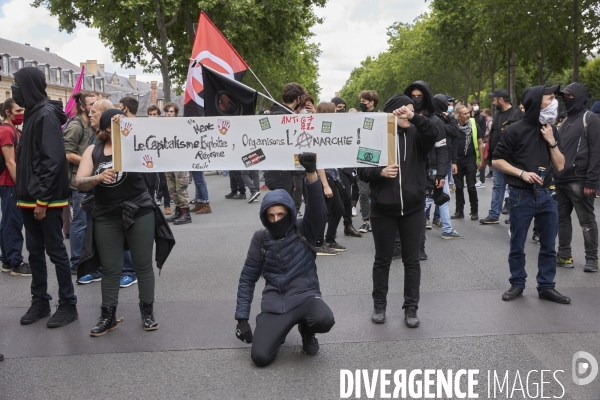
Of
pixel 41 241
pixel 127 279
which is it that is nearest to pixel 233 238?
pixel 127 279

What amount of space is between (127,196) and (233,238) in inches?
177

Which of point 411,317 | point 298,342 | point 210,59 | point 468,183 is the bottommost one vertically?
point 298,342

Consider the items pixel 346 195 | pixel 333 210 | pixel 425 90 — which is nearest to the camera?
pixel 425 90

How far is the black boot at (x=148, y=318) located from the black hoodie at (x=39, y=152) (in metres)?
1.19

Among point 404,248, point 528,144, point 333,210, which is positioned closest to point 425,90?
point 528,144

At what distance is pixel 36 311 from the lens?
19.4 feet

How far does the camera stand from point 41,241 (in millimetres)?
5898

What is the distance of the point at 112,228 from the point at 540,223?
3.81 m

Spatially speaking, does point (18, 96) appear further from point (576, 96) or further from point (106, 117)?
point (576, 96)

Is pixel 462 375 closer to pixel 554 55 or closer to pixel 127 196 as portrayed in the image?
pixel 127 196

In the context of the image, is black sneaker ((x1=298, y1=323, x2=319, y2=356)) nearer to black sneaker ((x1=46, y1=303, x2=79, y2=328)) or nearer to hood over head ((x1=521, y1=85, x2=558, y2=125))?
black sneaker ((x1=46, y1=303, x2=79, y2=328))

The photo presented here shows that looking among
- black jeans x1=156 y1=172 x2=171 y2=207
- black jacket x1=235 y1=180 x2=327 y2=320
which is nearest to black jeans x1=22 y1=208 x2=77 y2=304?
black jacket x1=235 y1=180 x2=327 y2=320

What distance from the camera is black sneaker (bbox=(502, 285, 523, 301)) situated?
6.08m

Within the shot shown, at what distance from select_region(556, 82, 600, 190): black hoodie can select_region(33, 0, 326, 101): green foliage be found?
19127mm
